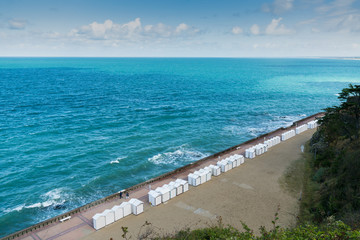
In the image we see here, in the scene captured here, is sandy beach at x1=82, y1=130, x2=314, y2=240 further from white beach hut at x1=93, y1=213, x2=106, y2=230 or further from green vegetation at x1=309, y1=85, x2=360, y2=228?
green vegetation at x1=309, y1=85, x2=360, y2=228

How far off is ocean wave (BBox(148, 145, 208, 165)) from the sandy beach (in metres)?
11.2

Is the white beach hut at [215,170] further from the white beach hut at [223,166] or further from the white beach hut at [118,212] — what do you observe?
the white beach hut at [118,212]

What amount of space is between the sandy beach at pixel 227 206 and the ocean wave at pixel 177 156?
11.2m

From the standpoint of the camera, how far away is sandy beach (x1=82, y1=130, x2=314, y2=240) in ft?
79.9

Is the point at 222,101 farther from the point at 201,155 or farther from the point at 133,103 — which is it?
the point at 201,155

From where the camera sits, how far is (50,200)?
3381cm

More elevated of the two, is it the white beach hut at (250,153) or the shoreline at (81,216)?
the white beach hut at (250,153)

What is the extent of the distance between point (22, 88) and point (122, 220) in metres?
116

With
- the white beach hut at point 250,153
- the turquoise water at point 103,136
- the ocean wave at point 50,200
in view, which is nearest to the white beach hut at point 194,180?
the turquoise water at point 103,136

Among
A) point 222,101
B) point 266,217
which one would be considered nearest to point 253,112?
point 222,101

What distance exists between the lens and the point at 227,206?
27250mm

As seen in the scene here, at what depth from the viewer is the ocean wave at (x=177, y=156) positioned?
44.8 meters

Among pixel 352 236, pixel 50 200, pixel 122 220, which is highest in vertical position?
pixel 352 236

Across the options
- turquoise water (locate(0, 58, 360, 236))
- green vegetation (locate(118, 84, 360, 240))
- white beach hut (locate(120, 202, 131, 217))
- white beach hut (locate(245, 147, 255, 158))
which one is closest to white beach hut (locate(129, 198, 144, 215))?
white beach hut (locate(120, 202, 131, 217))
